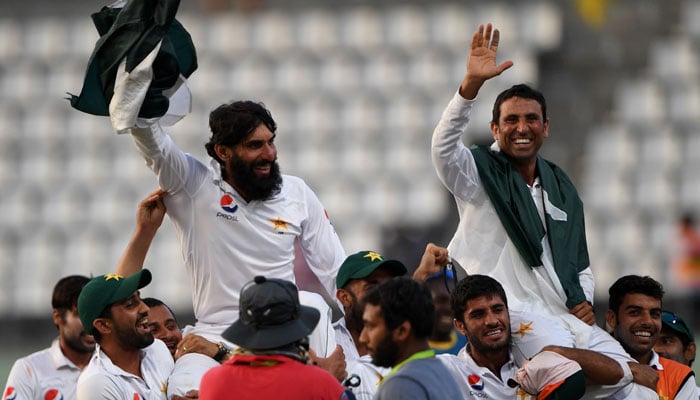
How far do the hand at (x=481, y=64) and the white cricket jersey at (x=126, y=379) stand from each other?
193 centimetres

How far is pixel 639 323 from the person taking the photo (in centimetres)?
685

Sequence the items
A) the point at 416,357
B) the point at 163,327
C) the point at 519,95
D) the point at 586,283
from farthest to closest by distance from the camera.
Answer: the point at 163,327 < the point at 586,283 < the point at 519,95 < the point at 416,357

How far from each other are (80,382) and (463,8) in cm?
1364

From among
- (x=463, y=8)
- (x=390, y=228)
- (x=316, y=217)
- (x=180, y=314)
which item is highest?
(x=463, y=8)

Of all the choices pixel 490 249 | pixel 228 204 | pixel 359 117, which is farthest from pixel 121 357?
pixel 359 117

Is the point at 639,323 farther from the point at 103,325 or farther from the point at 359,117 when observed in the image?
the point at 359,117

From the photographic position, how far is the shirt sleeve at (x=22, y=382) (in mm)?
7707

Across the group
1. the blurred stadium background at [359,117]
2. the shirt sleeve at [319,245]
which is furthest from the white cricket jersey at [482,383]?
the blurred stadium background at [359,117]

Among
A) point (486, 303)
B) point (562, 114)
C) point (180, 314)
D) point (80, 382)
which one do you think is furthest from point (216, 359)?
point (562, 114)

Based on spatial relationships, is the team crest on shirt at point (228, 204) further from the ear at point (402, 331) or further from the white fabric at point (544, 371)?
the ear at point (402, 331)

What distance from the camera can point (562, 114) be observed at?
62.1ft

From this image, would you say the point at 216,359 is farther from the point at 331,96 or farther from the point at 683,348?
the point at 331,96

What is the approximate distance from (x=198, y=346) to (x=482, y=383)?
131 cm

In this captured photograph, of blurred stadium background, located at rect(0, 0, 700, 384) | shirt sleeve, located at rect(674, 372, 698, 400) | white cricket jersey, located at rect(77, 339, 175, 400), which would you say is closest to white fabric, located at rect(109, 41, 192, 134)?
white cricket jersey, located at rect(77, 339, 175, 400)
